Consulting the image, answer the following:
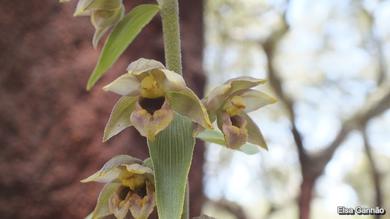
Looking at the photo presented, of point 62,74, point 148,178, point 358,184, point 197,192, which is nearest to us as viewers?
point 148,178

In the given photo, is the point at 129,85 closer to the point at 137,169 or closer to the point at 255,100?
the point at 137,169

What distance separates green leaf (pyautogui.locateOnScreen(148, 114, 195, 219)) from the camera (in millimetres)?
852

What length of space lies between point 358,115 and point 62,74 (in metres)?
2.81

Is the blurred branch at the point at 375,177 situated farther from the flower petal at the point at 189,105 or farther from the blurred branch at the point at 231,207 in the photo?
the flower petal at the point at 189,105

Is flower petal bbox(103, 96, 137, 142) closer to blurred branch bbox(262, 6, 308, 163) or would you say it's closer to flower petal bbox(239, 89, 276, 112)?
flower petal bbox(239, 89, 276, 112)

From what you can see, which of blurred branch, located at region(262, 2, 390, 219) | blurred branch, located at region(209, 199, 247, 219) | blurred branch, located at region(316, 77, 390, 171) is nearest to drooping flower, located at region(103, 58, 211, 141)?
blurred branch, located at region(262, 2, 390, 219)

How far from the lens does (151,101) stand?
0.92 metres

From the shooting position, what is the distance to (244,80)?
994 millimetres

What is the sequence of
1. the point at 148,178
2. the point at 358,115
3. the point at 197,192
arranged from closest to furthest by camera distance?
1. the point at 148,178
2. the point at 197,192
3. the point at 358,115

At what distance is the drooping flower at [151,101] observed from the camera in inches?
34.1

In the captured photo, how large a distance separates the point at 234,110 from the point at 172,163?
0.55ft

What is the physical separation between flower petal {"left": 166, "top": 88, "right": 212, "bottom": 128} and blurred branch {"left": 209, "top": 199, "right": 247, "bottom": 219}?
4422 mm

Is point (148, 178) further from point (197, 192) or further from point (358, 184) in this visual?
point (358, 184)

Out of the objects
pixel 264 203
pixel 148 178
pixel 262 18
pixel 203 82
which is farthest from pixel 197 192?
pixel 264 203
